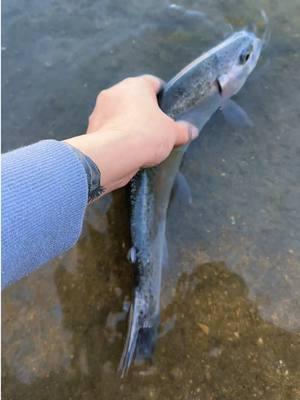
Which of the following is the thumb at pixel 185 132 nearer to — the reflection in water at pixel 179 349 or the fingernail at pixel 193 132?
the fingernail at pixel 193 132

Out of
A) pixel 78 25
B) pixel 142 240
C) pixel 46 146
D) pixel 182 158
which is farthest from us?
pixel 78 25

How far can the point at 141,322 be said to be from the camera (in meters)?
2.22

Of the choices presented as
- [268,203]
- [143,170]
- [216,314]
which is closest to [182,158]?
[143,170]

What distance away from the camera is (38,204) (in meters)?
1.58

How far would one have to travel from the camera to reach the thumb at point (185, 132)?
7.85 feet

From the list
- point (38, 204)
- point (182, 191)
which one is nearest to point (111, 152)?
point (38, 204)

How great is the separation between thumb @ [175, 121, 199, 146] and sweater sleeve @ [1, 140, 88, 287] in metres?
0.78

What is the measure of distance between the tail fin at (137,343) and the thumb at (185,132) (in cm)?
82

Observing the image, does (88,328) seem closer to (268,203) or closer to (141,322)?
(141,322)

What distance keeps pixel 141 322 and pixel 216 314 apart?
322 millimetres

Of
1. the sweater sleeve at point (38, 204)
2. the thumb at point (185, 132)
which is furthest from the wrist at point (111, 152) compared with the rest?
the thumb at point (185, 132)

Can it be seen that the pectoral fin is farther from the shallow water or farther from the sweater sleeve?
the sweater sleeve

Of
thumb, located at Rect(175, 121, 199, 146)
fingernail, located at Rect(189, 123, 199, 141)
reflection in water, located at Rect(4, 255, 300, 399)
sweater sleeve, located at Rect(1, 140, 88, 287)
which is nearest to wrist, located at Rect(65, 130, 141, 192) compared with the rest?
sweater sleeve, located at Rect(1, 140, 88, 287)

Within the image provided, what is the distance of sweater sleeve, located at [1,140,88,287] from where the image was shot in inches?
60.3
